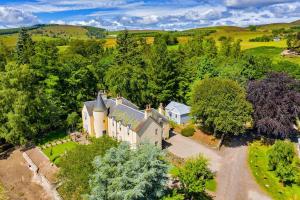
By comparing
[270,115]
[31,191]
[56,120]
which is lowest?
[31,191]

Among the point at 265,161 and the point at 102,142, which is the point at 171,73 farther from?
the point at 102,142

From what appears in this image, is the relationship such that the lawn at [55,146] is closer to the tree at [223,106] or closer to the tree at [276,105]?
the tree at [223,106]

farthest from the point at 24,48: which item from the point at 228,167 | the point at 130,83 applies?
the point at 228,167

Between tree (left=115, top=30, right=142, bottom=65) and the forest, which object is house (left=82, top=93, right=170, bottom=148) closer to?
the forest

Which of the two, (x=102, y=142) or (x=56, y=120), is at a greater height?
(x=102, y=142)

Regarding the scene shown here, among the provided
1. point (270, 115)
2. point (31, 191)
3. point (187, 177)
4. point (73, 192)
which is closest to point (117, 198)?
point (73, 192)

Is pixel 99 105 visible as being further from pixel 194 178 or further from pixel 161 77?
pixel 194 178

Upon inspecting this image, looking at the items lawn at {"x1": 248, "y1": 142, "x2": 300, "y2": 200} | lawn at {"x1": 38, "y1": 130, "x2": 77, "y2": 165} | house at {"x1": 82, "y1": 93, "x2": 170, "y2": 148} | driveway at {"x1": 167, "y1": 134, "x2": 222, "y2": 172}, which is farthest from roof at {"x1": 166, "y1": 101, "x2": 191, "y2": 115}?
lawn at {"x1": 38, "y1": 130, "x2": 77, "y2": 165}

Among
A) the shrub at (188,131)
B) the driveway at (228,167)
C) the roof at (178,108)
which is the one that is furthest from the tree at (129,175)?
the roof at (178,108)
